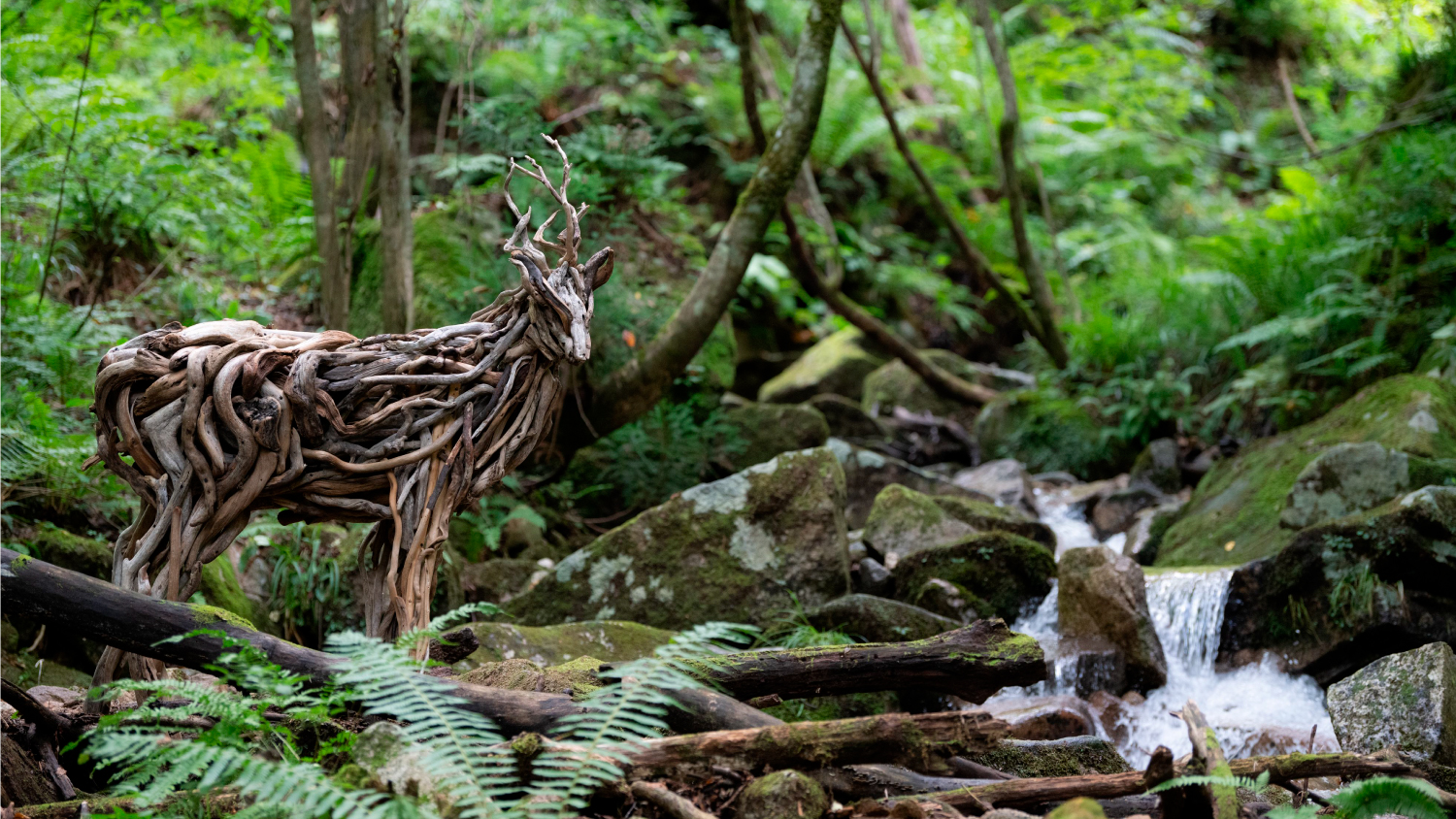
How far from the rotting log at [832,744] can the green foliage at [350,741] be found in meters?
0.13

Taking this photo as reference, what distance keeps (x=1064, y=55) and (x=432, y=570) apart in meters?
14.5

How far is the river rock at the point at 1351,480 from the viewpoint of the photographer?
19.3ft

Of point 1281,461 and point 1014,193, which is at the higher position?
point 1014,193

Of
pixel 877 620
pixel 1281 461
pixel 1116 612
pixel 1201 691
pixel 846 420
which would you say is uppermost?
pixel 1281 461

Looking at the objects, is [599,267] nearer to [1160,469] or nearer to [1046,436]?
[1160,469]

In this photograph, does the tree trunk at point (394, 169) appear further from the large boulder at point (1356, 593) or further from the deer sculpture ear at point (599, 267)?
the large boulder at point (1356, 593)

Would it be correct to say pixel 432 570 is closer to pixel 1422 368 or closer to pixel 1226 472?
pixel 1226 472

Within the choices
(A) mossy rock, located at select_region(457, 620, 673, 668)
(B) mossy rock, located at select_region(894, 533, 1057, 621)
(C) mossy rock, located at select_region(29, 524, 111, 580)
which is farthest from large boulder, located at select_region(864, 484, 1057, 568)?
(C) mossy rock, located at select_region(29, 524, 111, 580)

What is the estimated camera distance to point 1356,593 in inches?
204

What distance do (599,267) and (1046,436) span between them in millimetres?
7622

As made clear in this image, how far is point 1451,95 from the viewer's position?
8266mm

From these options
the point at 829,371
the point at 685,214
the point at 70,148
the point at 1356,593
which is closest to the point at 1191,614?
the point at 1356,593

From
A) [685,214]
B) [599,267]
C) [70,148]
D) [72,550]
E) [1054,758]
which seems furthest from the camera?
[685,214]

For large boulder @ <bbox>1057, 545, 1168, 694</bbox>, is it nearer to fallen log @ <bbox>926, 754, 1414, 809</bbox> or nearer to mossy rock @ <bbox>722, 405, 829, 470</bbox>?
fallen log @ <bbox>926, 754, 1414, 809</bbox>
